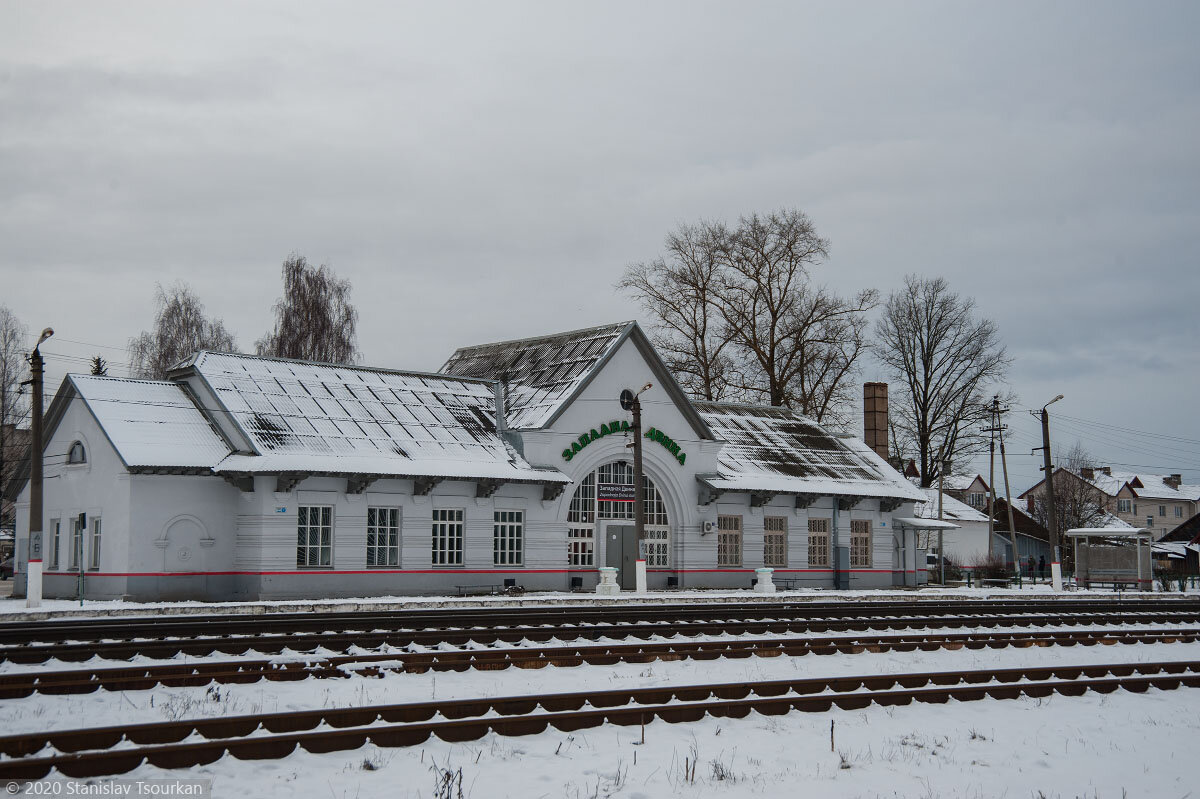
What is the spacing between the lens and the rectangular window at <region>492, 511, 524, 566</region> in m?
33.0

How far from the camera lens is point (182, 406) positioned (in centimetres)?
3052

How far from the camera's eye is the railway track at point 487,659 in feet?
40.5

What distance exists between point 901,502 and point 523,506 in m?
17.6

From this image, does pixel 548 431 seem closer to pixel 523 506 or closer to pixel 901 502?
pixel 523 506

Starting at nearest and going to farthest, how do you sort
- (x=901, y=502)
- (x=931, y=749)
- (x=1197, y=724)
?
(x=931, y=749) → (x=1197, y=724) → (x=901, y=502)

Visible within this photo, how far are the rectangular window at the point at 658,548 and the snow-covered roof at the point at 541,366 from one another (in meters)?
5.61

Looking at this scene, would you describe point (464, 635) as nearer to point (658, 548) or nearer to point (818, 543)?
point (658, 548)

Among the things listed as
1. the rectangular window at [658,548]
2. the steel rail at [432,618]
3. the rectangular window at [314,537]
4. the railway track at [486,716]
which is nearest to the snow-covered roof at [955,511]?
the rectangular window at [658,548]

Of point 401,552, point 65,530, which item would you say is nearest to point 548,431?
point 401,552

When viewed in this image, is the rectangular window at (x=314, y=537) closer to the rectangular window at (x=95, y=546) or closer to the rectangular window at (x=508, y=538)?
the rectangular window at (x=95, y=546)

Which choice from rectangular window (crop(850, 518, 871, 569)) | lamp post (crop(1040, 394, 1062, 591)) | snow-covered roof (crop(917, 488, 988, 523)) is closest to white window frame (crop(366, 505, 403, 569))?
rectangular window (crop(850, 518, 871, 569))

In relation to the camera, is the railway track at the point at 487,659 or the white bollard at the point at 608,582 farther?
the white bollard at the point at 608,582

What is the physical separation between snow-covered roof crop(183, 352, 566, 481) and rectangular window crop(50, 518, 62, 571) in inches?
222

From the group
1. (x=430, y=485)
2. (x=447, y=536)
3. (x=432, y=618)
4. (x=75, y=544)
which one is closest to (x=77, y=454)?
(x=75, y=544)
